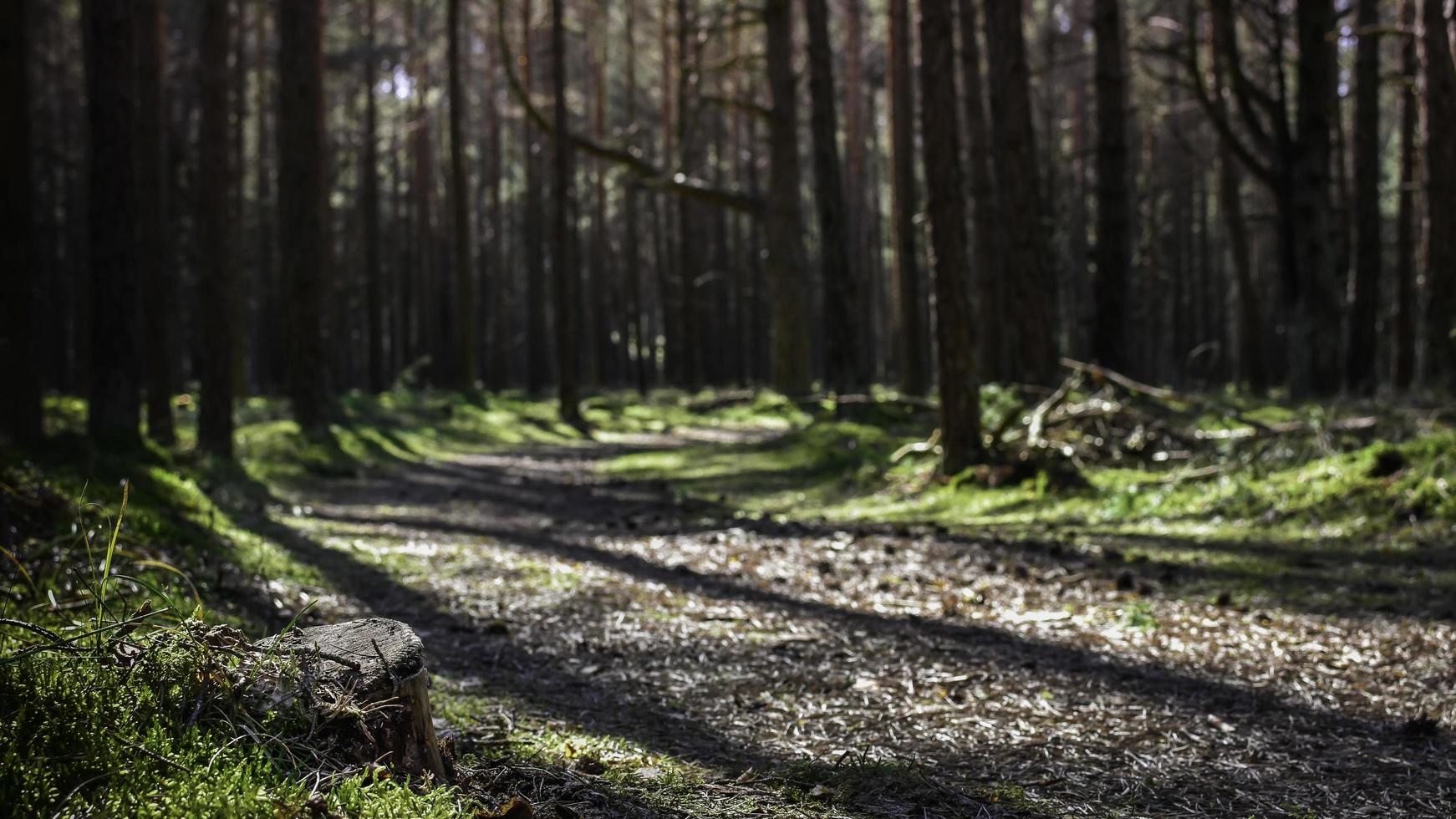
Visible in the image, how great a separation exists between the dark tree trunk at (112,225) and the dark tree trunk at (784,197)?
1105cm

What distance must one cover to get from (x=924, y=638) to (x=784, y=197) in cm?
A: 1383

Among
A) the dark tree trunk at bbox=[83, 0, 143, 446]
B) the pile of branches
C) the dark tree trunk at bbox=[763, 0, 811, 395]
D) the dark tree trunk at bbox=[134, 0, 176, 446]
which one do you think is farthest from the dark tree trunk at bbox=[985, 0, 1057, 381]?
the dark tree trunk at bbox=[134, 0, 176, 446]

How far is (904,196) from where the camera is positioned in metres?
18.8

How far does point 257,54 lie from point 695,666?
28.3 meters

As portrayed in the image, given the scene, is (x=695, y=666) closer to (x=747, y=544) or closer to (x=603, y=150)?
(x=747, y=544)

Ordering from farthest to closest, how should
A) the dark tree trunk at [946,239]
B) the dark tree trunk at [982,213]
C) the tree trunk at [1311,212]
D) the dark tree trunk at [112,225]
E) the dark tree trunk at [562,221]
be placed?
the dark tree trunk at [562,221], the dark tree trunk at [982,213], the tree trunk at [1311,212], the dark tree trunk at [946,239], the dark tree trunk at [112,225]

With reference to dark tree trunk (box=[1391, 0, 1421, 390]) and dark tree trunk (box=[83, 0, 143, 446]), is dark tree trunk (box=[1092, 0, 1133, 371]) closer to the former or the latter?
dark tree trunk (box=[1391, 0, 1421, 390])

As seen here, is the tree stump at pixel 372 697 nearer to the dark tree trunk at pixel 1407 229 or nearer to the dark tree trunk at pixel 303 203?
the dark tree trunk at pixel 303 203

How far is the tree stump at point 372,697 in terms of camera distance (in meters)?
2.48

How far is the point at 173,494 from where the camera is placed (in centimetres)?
689

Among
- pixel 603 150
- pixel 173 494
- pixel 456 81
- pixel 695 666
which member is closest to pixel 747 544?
pixel 695 666

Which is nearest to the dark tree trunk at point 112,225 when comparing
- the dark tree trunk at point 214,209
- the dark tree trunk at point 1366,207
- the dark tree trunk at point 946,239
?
the dark tree trunk at point 214,209

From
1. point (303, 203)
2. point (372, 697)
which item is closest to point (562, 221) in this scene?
point (303, 203)

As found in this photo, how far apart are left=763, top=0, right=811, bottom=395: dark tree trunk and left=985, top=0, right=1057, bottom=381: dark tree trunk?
3.61 meters
